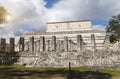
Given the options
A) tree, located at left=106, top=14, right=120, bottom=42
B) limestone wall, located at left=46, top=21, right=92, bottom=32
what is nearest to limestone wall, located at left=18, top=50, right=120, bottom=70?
tree, located at left=106, top=14, right=120, bottom=42

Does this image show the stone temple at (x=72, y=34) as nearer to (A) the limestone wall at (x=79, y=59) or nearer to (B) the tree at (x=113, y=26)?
(B) the tree at (x=113, y=26)

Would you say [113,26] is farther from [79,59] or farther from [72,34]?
[79,59]

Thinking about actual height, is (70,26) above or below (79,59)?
above

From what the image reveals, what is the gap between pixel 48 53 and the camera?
29.7 meters

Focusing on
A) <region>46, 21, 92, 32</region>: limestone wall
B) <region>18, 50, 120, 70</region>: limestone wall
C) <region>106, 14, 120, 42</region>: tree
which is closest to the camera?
<region>18, 50, 120, 70</region>: limestone wall

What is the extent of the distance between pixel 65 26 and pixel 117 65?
51921 mm

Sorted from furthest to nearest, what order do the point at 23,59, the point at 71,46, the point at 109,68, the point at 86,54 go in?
the point at 71,46, the point at 23,59, the point at 86,54, the point at 109,68

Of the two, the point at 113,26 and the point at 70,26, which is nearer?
the point at 113,26

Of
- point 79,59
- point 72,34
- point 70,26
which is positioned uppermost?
point 70,26

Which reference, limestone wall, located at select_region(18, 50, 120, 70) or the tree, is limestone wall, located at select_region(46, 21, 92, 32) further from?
limestone wall, located at select_region(18, 50, 120, 70)

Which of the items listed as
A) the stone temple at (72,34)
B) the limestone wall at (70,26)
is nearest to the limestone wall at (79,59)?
the stone temple at (72,34)

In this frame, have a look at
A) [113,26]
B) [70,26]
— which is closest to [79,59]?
[113,26]

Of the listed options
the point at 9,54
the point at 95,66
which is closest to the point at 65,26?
the point at 9,54

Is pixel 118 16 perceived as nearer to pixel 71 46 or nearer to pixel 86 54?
pixel 71 46
